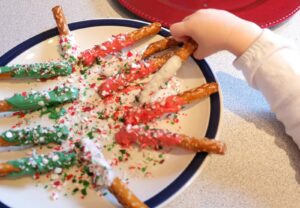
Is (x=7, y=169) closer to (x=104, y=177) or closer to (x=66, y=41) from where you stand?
(x=104, y=177)

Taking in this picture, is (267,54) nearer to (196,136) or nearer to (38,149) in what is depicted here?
(196,136)

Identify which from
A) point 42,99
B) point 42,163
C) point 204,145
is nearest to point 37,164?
point 42,163

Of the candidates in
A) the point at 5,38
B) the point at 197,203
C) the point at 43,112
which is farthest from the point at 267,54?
the point at 5,38

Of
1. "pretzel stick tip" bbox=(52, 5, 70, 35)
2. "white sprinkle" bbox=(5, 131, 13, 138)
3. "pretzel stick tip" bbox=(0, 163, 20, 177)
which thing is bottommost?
"pretzel stick tip" bbox=(0, 163, 20, 177)

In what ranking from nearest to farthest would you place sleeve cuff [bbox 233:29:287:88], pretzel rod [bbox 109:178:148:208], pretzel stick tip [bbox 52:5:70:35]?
pretzel rod [bbox 109:178:148:208] → sleeve cuff [bbox 233:29:287:88] → pretzel stick tip [bbox 52:5:70:35]

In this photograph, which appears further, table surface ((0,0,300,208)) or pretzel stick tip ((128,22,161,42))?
pretzel stick tip ((128,22,161,42))

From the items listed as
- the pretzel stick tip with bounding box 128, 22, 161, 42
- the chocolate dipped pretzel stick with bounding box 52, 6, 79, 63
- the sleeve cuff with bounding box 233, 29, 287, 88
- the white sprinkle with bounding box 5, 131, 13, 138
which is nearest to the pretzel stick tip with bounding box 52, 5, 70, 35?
the chocolate dipped pretzel stick with bounding box 52, 6, 79, 63

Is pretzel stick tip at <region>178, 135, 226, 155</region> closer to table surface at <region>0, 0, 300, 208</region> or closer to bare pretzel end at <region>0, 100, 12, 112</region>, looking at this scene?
table surface at <region>0, 0, 300, 208</region>
